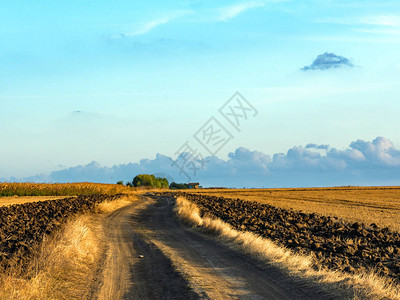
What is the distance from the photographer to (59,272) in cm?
1149

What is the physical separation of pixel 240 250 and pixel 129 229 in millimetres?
9876

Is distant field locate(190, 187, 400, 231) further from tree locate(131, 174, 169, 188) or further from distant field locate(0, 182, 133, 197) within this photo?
tree locate(131, 174, 169, 188)

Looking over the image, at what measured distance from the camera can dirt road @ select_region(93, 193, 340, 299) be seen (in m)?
9.84

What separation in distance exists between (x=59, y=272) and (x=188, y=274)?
371 cm

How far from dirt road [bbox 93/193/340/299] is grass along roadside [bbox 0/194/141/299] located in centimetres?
55

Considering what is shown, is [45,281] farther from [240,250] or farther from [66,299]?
[240,250]

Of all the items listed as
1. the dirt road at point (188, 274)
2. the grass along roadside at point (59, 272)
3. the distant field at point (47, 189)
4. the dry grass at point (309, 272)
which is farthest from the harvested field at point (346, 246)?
the distant field at point (47, 189)

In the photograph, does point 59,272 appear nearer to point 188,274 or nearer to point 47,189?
point 188,274

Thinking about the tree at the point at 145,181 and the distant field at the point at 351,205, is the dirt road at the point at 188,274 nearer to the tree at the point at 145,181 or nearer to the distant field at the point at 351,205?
the distant field at the point at 351,205

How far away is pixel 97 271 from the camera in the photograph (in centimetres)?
1252

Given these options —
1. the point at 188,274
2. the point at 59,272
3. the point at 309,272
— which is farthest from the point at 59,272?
the point at 309,272

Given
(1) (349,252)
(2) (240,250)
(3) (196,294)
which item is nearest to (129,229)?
(2) (240,250)

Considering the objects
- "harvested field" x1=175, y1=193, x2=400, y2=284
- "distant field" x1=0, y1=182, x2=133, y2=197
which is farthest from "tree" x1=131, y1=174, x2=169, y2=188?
"harvested field" x1=175, y1=193, x2=400, y2=284

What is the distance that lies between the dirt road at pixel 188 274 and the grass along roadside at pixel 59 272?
1.82ft
